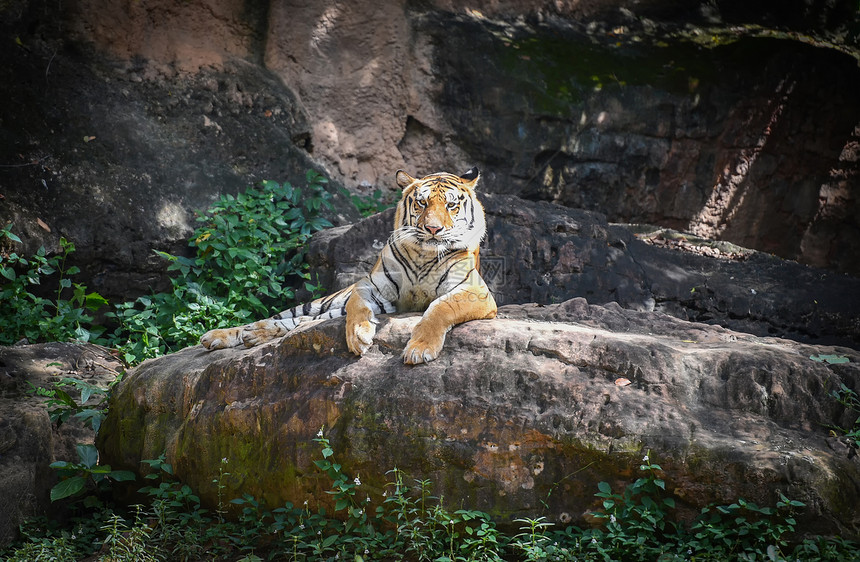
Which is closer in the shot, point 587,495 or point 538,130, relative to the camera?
point 587,495

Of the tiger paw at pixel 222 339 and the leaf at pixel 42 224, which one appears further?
the leaf at pixel 42 224

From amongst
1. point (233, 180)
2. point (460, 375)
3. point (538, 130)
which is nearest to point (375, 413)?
point (460, 375)

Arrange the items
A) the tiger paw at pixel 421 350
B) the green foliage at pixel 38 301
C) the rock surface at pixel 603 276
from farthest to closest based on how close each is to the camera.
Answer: the rock surface at pixel 603 276 → the green foliage at pixel 38 301 → the tiger paw at pixel 421 350

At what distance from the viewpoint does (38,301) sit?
6.66m

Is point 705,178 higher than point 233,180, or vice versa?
point 705,178

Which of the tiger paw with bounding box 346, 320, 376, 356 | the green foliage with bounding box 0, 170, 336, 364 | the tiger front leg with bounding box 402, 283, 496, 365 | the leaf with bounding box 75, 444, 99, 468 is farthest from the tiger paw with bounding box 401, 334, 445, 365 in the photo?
the green foliage with bounding box 0, 170, 336, 364

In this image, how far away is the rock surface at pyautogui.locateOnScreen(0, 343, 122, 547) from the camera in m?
4.68

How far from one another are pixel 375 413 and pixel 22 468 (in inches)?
92.7

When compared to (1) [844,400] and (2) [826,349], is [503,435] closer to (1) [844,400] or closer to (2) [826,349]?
(1) [844,400]

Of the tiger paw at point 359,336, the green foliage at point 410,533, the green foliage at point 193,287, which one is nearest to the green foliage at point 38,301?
the green foliage at point 193,287

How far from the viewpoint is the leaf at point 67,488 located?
4594 millimetres

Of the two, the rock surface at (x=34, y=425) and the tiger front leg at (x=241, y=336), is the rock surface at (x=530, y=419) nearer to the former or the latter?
the tiger front leg at (x=241, y=336)

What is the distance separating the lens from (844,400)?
12.8 ft

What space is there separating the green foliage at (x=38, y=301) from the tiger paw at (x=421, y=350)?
3675 mm
